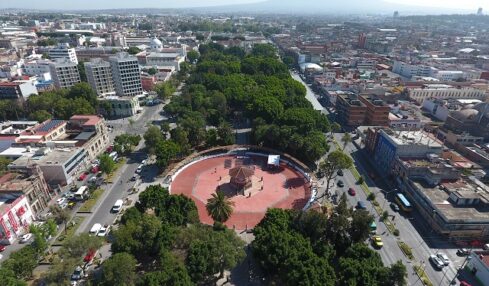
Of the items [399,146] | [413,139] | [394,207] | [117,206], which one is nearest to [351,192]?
[394,207]

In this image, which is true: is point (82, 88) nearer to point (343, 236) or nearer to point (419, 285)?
point (343, 236)

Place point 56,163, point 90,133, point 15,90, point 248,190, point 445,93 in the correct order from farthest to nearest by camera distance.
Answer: point 445,93, point 15,90, point 90,133, point 248,190, point 56,163

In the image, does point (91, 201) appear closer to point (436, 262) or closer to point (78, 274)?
point (78, 274)

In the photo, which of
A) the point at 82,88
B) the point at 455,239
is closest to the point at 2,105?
Result: the point at 82,88

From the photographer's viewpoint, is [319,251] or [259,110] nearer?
[319,251]

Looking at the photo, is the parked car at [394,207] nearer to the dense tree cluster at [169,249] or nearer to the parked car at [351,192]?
the parked car at [351,192]

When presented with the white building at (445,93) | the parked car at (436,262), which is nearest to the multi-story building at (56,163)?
the parked car at (436,262)

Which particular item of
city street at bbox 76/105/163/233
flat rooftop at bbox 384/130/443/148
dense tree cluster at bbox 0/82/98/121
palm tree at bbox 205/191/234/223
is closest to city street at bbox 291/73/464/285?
flat rooftop at bbox 384/130/443/148
